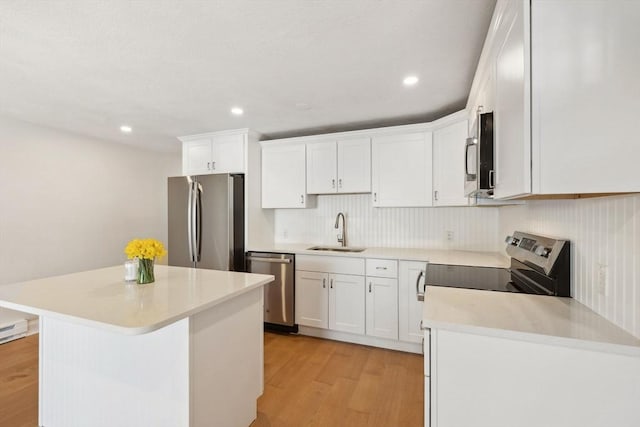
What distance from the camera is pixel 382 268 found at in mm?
2746

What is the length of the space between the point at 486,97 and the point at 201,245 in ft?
9.87

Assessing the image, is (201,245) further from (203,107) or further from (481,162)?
(481,162)

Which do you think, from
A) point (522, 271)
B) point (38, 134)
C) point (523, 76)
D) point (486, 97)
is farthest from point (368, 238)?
point (38, 134)

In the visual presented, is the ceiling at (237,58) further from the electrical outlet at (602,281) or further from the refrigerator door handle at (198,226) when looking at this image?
the electrical outlet at (602,281)

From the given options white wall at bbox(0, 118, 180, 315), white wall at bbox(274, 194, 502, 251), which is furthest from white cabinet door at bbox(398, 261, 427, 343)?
white wall at bbox(0, 118, 180, 315)

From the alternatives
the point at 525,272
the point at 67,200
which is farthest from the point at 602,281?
the point at 67,200

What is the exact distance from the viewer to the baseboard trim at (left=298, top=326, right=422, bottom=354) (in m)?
2.71

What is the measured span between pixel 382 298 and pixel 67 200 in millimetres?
3880

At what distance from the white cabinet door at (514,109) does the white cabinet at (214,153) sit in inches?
105

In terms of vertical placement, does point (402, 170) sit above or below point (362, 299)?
above

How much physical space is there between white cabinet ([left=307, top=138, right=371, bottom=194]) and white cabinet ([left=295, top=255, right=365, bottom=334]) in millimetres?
803

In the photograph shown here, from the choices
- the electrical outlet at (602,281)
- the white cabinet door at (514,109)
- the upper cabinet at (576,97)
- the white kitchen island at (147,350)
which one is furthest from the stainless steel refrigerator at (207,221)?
the electrical outlet at (602,281)

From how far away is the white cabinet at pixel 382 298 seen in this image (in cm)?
271

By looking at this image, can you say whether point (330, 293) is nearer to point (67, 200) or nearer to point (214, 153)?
point (214, 153)
